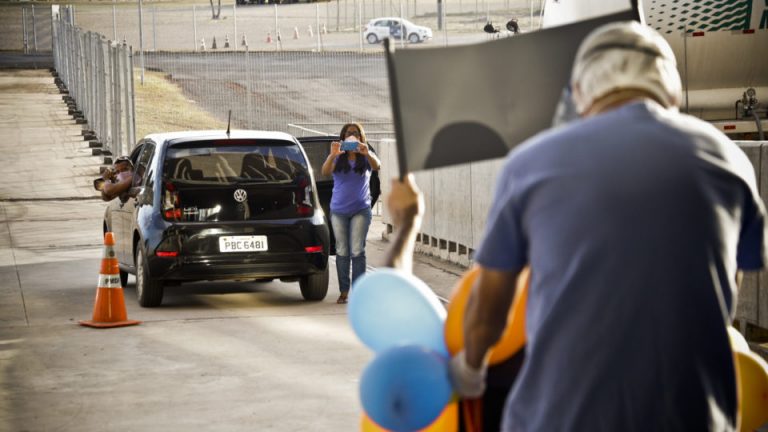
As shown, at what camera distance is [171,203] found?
13.2m

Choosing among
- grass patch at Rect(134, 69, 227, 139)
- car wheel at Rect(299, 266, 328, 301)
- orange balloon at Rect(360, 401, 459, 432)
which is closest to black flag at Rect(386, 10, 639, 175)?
orange balloon at Rect(360, 401, 459, 432)

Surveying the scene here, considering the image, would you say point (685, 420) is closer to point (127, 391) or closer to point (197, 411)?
point (197, 411)

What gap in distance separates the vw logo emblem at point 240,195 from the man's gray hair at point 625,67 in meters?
9.92

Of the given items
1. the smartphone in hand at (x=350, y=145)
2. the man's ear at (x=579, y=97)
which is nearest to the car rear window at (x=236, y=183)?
the smartphone in hand at (x=350, y=145)

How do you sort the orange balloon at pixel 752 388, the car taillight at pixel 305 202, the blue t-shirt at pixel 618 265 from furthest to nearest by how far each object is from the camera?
the car taillight at pixel 305 202, the orange balloon at pixel 752 388, the blue t-shirt at pixel 618 265

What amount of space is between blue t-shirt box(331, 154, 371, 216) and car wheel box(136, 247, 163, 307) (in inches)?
67.9

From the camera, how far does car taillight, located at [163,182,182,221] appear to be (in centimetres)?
1320

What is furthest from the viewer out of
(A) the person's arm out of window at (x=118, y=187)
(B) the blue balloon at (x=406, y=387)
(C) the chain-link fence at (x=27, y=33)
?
(C) the chain-link fence at (x=27, y=33)

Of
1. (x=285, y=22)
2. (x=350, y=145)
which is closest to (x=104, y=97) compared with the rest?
(x=350, y=145)

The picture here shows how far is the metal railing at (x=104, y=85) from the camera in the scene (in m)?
30.3

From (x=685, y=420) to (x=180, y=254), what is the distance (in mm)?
10095

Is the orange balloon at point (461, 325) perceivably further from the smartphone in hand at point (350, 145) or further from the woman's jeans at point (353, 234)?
the woman's jeans at point (353, 234)

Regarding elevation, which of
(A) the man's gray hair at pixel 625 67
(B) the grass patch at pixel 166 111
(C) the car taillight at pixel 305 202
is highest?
(A) the man's gray hair at pixel 625 67

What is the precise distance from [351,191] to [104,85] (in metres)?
22.4
